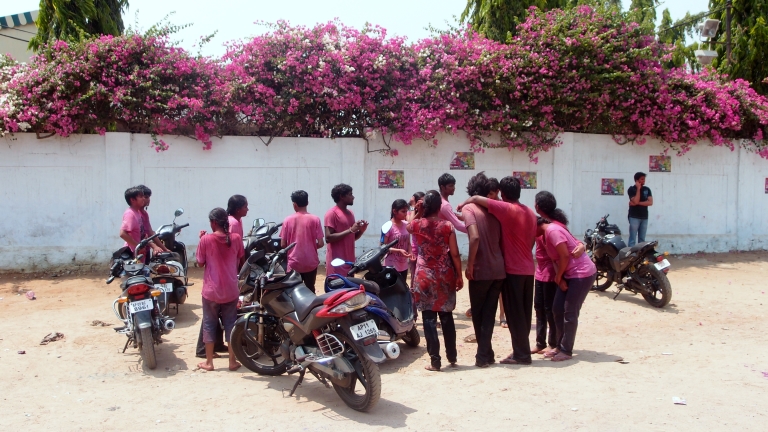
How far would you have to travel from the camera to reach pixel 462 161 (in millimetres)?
11516

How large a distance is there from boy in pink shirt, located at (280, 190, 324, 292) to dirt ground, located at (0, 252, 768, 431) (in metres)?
1.28

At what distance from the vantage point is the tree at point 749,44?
53.1ft

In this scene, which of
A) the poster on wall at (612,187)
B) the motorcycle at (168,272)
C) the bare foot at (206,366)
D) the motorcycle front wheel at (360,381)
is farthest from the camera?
the poster on wall at (612,187)

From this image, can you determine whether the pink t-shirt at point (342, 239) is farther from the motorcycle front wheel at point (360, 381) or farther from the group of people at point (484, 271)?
the motorcycle front wheel at point (360, 381)

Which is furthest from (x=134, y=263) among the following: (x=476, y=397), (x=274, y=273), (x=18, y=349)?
(x=476, y=397)

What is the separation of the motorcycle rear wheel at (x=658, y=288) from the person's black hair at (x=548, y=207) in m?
2.70

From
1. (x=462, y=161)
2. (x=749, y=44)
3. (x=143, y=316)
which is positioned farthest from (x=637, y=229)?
(x=143, y=316)

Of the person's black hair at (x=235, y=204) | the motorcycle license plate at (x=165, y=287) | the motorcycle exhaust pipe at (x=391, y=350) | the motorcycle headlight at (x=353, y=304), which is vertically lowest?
the motorcycle exhaust pipe at (x=391, y=350)

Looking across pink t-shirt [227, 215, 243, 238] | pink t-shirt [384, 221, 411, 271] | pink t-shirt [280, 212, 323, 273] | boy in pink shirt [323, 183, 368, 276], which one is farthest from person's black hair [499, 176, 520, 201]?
pink t-shirt [227, 215, 243, 238]

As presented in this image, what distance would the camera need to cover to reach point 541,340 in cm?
634

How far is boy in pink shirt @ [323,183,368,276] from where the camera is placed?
6.76 meters

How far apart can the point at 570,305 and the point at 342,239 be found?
2.39 m

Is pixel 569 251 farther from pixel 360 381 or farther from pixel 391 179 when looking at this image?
pixel 391 179

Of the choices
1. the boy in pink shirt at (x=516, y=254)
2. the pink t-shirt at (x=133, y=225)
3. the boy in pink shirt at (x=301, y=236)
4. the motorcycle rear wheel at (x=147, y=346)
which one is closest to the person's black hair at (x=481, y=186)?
the boy in pink shirt at (x=516, y=254)
